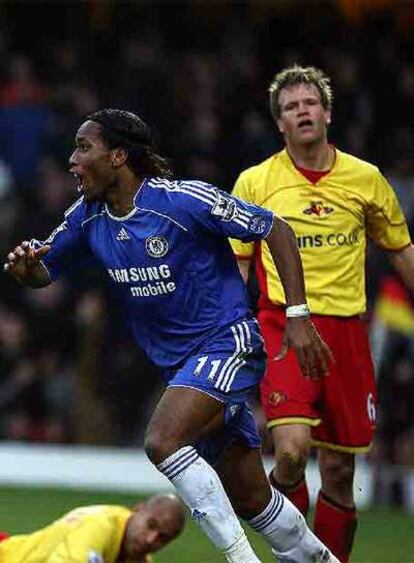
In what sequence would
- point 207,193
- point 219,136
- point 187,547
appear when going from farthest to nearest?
point 219,136 < point 187,547 < point 207,193

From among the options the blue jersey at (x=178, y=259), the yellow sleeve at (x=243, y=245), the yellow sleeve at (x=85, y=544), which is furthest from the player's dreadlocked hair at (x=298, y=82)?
the yellow sleeve at (x=85, y=544)

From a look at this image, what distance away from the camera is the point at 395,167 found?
16234 millimetres

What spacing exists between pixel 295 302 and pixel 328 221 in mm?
1501

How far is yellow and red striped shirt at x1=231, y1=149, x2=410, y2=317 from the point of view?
10016 mm

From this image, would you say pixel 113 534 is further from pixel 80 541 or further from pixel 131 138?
pixel 131 138

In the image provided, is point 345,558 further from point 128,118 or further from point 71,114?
point 71,114

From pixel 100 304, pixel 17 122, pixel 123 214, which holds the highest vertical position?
pixel 123 214

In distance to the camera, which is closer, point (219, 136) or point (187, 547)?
point (187, 547)

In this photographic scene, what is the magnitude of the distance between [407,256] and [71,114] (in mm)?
7445

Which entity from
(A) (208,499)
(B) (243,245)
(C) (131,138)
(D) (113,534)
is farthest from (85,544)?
(B) (243,245)

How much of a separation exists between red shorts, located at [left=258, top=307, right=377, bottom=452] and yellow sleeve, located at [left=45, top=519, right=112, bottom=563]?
2.29 metres

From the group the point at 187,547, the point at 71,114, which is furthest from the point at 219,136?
the point at 187,547

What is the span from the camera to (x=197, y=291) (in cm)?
868

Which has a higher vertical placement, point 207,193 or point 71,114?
point 207,193
